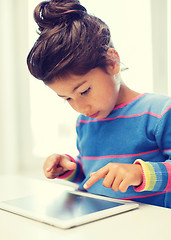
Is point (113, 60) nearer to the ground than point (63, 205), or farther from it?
farther from it

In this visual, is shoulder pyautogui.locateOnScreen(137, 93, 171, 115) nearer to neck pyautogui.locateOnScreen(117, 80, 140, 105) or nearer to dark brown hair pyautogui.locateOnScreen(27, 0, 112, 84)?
neck pyautogui.locateOnScreen(117, 80, 140, 105)

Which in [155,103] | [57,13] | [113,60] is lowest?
[155,103]

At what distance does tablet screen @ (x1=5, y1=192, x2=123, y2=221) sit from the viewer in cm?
57

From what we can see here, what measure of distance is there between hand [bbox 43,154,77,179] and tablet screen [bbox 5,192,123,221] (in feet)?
0.31

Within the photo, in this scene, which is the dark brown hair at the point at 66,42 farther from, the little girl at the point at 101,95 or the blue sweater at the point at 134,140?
the blue sweater at the point at 134,140

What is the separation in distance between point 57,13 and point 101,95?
Result: 21cm

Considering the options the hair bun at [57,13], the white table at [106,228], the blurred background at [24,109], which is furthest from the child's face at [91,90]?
the blurred background at [24,109]

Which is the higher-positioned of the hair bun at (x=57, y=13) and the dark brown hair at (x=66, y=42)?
the hair bun at (x=57, y=13)

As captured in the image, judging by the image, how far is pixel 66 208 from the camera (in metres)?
0.61

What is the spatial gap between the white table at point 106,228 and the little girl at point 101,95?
0.23 ft

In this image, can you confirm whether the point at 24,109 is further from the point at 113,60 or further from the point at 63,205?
the point at 63,205

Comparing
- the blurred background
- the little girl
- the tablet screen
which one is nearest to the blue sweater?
the little girl

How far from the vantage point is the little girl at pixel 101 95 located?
2.32ft

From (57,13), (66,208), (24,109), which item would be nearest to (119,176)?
(66,208)
